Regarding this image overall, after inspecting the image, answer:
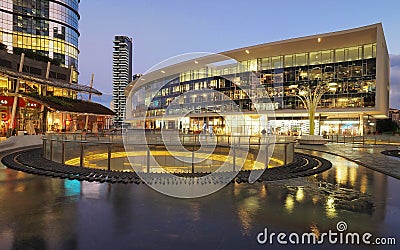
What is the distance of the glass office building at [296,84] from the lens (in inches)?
1880

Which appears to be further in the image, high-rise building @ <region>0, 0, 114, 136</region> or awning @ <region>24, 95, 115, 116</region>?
high-rise building @ <region>0, 0, 114, 136</region>

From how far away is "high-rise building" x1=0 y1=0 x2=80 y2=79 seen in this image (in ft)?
189

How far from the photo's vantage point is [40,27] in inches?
2397

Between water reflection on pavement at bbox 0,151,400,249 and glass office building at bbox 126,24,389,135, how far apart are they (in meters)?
34.4

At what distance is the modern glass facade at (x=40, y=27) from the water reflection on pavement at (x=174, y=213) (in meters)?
56.4

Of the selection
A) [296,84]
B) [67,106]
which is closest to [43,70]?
[67,106]

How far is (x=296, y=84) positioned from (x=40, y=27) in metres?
57.3

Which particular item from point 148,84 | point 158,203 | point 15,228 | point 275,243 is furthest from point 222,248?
point 148,84

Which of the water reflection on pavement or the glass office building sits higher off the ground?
the glass office building

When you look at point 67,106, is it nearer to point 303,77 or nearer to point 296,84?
point 296,84

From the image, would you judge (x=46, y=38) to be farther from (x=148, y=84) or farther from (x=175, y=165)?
(x=175, y=165)

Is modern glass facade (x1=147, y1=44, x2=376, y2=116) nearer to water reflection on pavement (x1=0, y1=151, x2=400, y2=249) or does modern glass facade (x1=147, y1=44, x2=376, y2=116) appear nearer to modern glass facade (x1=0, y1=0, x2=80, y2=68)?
modern glass facade (x1=0, y1=0, x2=80, y2=68)

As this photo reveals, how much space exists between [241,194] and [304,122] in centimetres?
5051

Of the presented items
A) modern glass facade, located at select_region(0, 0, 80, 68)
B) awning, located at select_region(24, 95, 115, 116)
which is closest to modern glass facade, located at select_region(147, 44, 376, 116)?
awning, located at select_region(24, 95, 115, 116)
